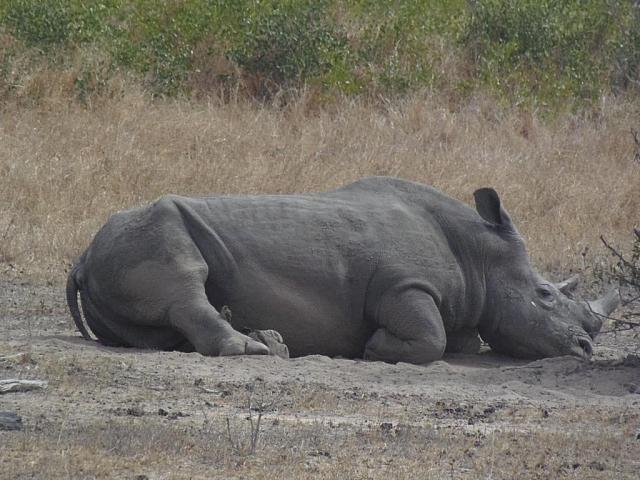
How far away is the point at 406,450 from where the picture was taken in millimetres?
5949

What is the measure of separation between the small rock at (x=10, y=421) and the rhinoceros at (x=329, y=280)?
2.05 m

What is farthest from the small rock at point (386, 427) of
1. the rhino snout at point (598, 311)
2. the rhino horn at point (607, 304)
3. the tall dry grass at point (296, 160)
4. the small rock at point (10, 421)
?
the tall dry grass at point (296, 160)

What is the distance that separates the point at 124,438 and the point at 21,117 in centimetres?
948

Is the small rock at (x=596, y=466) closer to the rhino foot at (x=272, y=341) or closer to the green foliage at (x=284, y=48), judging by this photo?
the rhino foot at (x=272, y=341)

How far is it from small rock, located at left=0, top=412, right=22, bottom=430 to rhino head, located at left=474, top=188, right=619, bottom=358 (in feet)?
13.0

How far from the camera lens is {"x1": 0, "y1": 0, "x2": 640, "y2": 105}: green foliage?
1684 cm

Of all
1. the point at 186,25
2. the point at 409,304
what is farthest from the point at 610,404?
the point at 186,25

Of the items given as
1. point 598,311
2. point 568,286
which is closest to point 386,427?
point 598,311

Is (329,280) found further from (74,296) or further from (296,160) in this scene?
(296,160)

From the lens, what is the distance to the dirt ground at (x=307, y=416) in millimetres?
5582

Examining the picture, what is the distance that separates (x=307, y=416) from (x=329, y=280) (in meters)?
2.04

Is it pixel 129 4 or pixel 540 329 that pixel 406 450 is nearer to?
pixel 540 329

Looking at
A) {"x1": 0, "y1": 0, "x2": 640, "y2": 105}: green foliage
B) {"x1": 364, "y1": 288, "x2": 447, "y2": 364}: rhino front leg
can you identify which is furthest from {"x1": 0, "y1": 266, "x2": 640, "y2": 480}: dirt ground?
{"x1": 0, "y1": 0, "x2": 640, "y2": 105}: green foliage

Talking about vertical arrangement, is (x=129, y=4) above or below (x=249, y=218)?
below
